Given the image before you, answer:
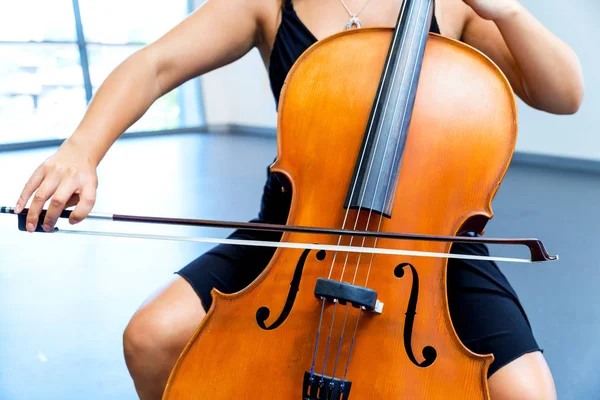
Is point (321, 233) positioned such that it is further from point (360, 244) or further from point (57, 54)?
point (57, 54)

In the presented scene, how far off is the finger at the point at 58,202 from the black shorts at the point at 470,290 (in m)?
0.21

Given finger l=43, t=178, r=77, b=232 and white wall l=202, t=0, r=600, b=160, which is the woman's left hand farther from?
white wall l=202, t=0, r=600, b=160

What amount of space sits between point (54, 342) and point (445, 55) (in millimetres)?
1247

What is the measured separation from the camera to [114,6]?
5195 mm

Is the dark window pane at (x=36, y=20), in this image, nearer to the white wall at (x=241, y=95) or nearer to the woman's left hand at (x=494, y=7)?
the white wall at (x=241, y=95)

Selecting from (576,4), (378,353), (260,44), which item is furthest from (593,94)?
(378,353)

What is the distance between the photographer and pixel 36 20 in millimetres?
4797

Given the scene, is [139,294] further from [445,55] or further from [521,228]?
[521,228]

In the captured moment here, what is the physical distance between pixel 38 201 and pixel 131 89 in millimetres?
244

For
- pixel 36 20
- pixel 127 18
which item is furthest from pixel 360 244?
pixel 127 18

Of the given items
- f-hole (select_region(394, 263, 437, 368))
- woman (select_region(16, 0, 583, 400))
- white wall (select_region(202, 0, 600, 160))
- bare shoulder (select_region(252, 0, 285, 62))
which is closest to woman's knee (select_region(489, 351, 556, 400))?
woman (select_region(16, 0, 583, 400))

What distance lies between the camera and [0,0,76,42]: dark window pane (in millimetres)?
4680

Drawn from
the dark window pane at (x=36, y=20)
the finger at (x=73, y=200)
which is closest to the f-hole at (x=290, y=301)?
the finger at (x=73, y=200)

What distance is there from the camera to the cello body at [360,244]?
0.67 meters
